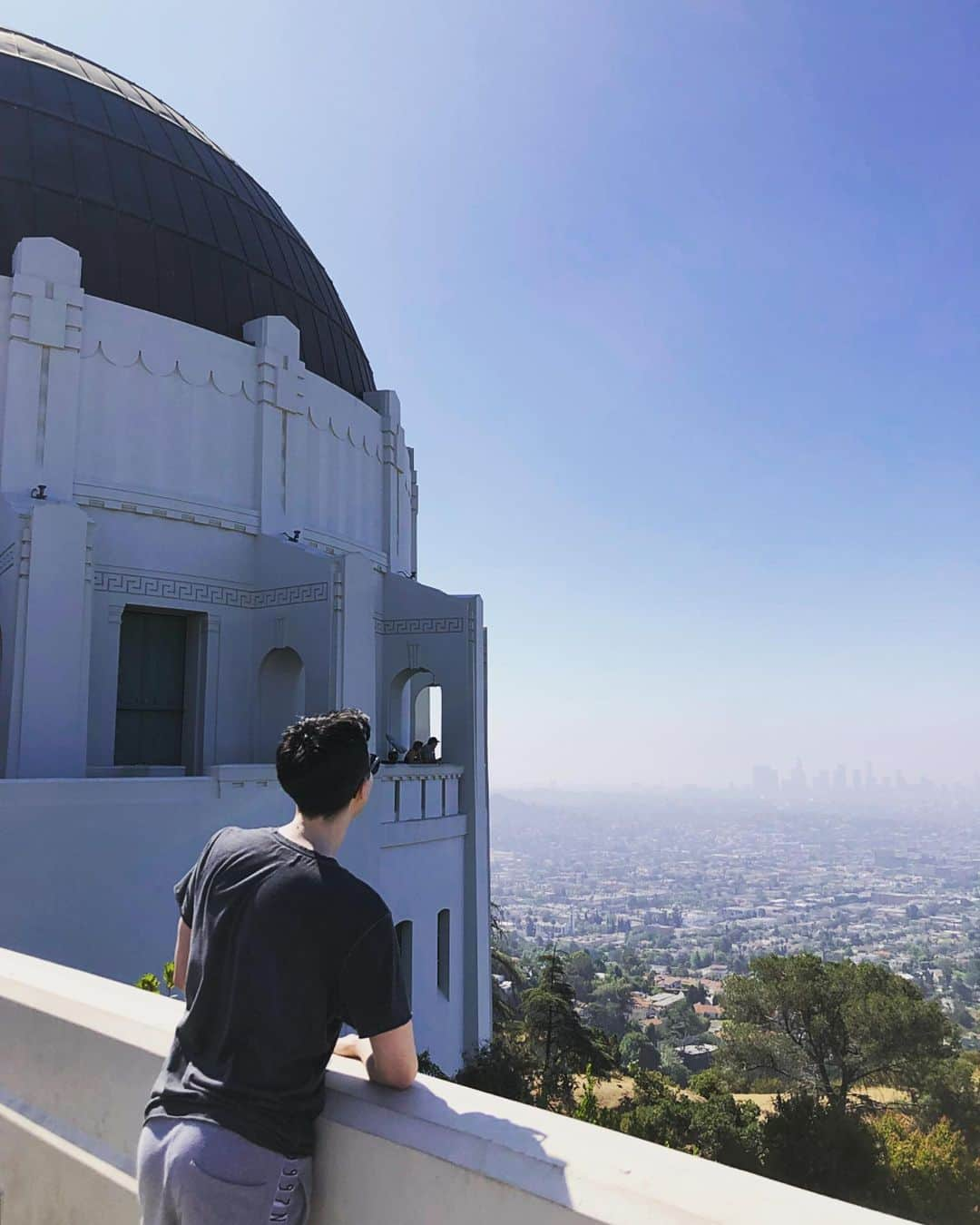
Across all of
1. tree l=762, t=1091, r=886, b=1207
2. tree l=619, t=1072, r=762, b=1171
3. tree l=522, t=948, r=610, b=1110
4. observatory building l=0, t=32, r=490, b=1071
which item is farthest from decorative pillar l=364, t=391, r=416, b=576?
tree l=522, t=948, r=610, b=1110

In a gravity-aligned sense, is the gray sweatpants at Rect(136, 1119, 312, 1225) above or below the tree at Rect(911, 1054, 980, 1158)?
above

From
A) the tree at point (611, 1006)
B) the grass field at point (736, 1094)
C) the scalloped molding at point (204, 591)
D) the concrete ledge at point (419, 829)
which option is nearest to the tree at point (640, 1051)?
the tree at point (611, 1006)

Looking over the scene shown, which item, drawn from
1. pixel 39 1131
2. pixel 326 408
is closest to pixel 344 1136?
pixel 39 1131

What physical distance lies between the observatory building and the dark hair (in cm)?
758

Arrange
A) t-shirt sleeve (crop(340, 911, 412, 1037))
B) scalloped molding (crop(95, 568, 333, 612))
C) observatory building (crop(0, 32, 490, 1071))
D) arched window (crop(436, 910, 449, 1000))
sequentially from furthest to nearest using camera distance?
1. arched window (crop(436, 910, 449, 1000))
2. scalloped molding (crop(95, 568, 333, 612))
3. observatory building (crop(0, 32, 490, 1071))
4. t-shirt sleeve (crop(340, 911, 412, 1037))

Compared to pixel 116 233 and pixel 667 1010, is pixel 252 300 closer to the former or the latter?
pixel 116 233

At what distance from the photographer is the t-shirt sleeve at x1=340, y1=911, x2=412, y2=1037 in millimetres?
1835

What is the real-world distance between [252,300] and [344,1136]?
14.9 m

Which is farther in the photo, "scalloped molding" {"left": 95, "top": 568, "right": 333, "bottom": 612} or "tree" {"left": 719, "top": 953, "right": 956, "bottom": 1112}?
"tree" {"left": 719, "top": 953, "right": 956, "bottom": 1112}

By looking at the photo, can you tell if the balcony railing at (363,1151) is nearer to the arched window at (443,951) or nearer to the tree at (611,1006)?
the arched window at (443,951)

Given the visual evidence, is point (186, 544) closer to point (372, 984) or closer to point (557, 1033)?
point (372, 984)

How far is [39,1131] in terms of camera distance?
2326mm

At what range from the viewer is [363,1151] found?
5.87 feet

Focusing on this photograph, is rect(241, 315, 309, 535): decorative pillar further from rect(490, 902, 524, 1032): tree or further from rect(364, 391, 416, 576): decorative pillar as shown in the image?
rect(490, 902, 524, 1032): tree
